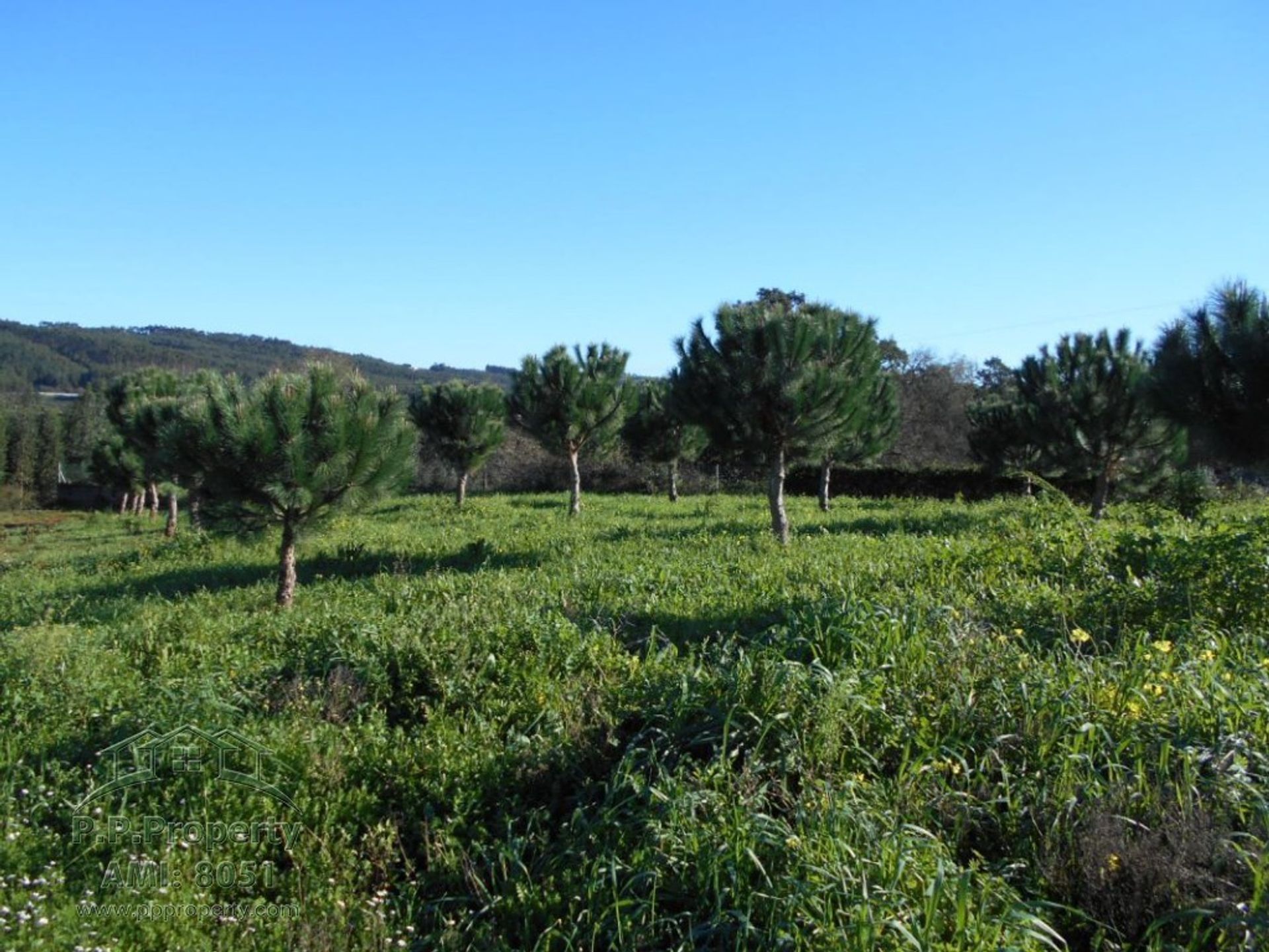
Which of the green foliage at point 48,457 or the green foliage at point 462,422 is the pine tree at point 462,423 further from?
the green foliage at point 48,457

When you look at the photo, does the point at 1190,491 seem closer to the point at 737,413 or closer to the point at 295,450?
the point at 737,413

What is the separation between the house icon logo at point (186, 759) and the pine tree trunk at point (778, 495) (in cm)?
916

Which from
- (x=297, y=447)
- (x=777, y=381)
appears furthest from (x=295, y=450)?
(x=777, y=381)

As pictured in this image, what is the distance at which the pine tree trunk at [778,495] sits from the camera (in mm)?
12594

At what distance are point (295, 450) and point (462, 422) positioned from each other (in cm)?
1437

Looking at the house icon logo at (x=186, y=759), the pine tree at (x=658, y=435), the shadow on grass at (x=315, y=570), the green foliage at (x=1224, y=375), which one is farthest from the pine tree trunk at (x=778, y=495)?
the pine tree at (x=658, y=435)

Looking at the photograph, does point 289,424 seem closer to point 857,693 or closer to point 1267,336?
point 857,693

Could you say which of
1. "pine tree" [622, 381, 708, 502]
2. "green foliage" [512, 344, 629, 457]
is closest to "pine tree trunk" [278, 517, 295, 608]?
"green foliage" [512, 344, 629, 457]

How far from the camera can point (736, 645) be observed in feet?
17.5

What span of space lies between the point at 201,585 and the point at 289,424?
3673 mm

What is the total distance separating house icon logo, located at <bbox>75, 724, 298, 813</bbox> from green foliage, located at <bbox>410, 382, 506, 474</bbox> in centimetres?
1920

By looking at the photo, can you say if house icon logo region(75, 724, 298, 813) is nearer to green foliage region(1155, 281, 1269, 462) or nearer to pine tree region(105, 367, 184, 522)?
green foliage region(1155, 281, 1269, 462)

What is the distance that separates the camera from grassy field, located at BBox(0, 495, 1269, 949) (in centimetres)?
271

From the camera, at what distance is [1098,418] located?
15.2 m
